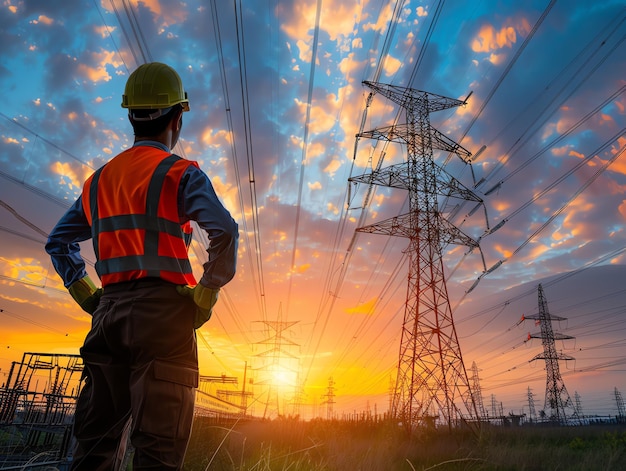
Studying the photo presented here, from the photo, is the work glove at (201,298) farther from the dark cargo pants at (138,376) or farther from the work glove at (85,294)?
the work glove at (85,294)

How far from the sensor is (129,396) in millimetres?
1971

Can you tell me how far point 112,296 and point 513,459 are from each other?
897 cm

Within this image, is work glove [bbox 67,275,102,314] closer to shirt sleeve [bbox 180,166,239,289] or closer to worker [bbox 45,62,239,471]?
worker [bbox 45,62,239,471]

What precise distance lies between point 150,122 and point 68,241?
0.86 meters

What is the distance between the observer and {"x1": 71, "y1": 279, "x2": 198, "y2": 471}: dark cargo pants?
1.78 metres

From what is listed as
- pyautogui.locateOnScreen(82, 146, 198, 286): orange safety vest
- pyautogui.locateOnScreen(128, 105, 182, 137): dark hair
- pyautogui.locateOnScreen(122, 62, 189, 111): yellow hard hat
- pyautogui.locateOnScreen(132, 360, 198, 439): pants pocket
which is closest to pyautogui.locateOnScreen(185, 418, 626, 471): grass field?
pyautogui.locateOnScreen(132, 360, 198, 439): pants pocket

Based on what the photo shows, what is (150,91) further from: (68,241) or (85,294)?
(85,294)

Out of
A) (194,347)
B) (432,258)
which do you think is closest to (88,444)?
(194,347)

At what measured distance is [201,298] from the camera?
6.28ft

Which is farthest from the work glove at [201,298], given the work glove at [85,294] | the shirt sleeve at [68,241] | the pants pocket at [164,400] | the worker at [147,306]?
the shirt sleeve at [68,241]

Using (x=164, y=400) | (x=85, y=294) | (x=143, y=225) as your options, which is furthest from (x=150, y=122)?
(x=164, y=400)

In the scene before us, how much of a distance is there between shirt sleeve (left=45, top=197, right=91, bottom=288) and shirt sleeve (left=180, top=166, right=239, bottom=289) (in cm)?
84

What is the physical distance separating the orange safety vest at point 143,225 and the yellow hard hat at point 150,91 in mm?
326

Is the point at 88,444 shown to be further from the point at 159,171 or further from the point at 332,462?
the point at 332,462
